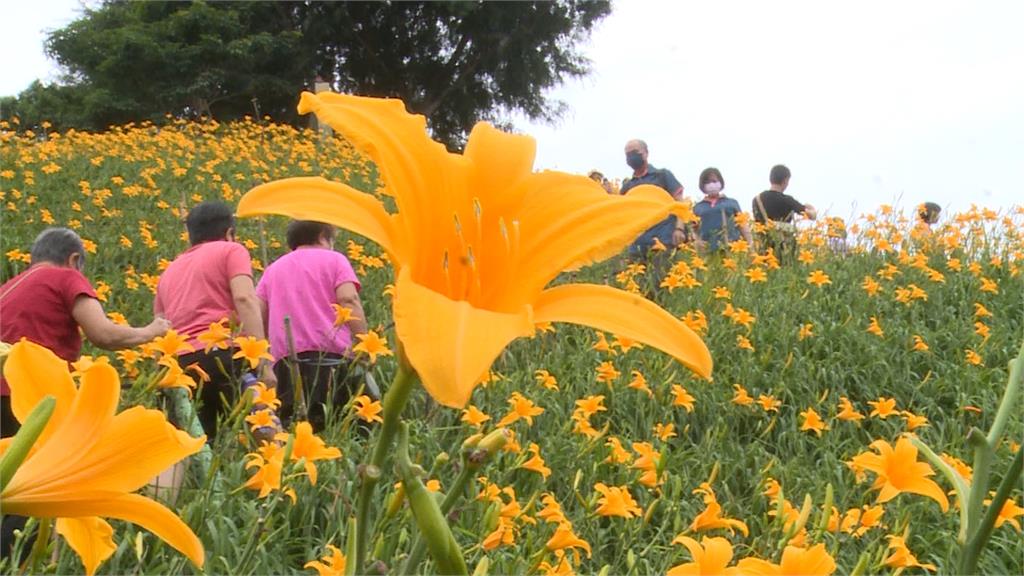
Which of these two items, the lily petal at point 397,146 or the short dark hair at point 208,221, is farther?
the short dark hair at point 208,221

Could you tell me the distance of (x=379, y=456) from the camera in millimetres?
453

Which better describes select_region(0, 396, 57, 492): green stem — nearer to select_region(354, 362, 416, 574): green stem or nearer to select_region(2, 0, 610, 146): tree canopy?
select_region(354, 362, 416, 574): green stem

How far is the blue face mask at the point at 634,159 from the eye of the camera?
21.9 feet

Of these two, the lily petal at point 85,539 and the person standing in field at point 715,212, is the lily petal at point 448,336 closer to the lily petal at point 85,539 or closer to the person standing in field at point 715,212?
the lily petal at point 85,539

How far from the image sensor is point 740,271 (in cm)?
614

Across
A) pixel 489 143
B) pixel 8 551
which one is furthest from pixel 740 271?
pixel 489 143

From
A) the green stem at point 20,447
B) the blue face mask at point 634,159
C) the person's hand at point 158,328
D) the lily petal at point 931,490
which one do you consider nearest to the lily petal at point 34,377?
the green stem at point 20,447

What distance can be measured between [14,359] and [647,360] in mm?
4146

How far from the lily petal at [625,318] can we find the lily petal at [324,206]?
108 millimetres

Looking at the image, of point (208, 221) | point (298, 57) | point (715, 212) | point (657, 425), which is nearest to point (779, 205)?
point (715, 212)

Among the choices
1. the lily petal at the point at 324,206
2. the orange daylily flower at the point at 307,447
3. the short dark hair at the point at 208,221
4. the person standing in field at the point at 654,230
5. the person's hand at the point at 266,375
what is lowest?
the person's hand at the point at 266,375

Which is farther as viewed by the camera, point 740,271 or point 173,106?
point 173,106

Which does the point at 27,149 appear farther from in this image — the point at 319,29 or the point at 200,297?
the point at 319,29

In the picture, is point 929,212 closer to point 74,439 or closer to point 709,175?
point 709,175
